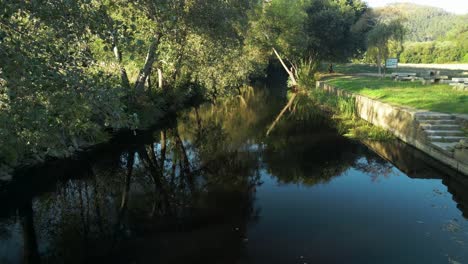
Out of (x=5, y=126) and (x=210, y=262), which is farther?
(x=5, y=126)

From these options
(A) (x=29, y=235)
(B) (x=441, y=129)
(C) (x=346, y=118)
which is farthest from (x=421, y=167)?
(A) (x=29, y=235)

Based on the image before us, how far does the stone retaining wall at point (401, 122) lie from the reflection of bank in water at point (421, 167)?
0.83 feet

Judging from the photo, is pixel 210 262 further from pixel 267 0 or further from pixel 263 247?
pixel 267 0

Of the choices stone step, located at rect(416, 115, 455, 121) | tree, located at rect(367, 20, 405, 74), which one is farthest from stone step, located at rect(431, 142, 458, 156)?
tree, located at rect(367, 20, 405, 74)

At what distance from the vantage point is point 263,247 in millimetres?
8445

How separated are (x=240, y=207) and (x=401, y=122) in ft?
35.7

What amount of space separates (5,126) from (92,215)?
3513 mm

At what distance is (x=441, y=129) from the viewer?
14.6 metres

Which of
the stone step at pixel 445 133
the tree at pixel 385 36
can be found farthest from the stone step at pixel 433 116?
the tree at pixel 385 36

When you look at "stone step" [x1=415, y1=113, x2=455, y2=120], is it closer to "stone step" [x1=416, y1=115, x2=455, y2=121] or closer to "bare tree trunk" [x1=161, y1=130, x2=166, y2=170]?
"stone step" [x1=416, y1=115, x2=455, y2=121]

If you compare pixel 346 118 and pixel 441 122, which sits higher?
pixel 441 122

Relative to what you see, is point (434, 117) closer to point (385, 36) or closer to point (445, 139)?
point (445, 139)

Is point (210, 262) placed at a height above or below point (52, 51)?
below

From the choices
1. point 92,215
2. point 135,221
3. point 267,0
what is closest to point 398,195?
point 135,221
